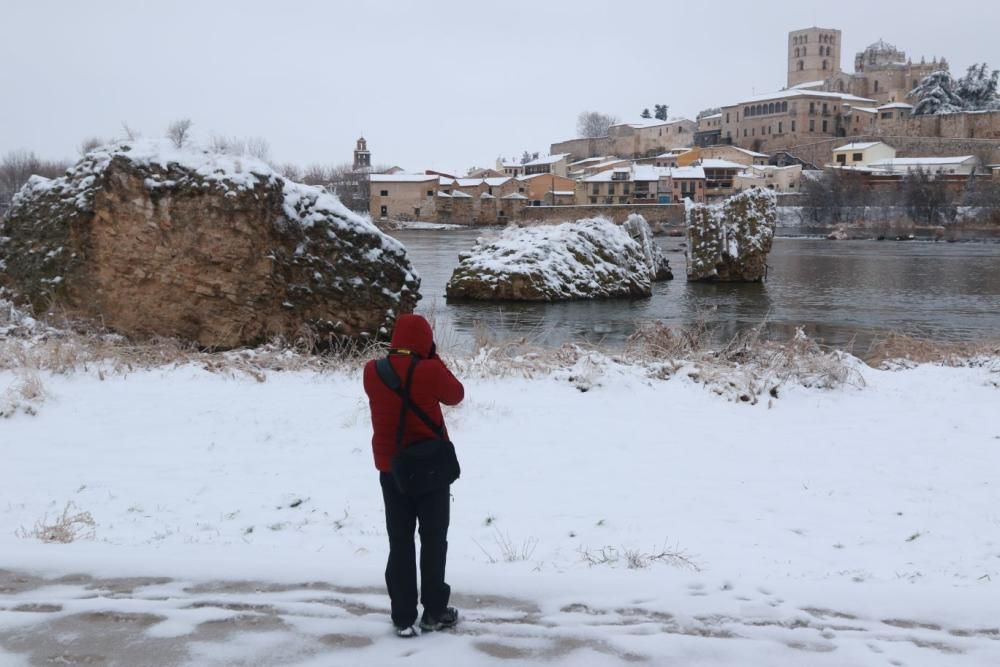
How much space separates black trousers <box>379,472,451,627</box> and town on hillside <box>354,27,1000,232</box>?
222 ft

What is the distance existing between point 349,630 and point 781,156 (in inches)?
4208

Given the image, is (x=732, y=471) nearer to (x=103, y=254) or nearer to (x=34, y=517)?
(x=34, y=517)

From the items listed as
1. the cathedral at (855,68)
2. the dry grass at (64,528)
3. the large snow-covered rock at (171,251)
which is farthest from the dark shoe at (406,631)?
the cathedral at (855,68)

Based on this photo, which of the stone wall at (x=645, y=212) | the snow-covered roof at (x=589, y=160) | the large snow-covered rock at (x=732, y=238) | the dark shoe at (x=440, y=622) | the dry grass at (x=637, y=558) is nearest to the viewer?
the dark shoe at (x=440, y=622)

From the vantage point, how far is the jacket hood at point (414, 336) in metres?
3.94

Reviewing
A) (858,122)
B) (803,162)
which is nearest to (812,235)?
(803,162)

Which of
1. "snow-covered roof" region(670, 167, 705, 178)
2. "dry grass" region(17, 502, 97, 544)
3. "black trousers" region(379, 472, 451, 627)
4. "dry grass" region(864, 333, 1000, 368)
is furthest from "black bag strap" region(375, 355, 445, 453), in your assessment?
"snow-covered roof" region(670, 167, 705, 178)

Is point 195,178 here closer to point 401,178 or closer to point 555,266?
point 555,266

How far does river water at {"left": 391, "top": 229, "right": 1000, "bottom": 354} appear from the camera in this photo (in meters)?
18.7

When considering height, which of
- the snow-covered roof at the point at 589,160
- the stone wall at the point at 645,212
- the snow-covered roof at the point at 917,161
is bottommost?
the stone wall at the point at 645,212

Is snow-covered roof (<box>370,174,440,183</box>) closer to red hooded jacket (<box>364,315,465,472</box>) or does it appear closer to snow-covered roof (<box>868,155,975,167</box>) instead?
snow-covered roof (<box>868,155,975,167</box>)

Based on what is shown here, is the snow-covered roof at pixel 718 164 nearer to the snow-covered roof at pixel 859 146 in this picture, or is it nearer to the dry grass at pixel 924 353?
the snow-covered roof at pixel 859 146

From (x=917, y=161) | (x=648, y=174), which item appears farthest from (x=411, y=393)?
(x=917, y=161)

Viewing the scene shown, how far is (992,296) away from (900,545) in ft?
79.9
